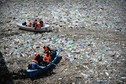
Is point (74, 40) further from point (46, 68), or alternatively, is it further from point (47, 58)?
point (46, 68)

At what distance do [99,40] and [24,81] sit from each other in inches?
349

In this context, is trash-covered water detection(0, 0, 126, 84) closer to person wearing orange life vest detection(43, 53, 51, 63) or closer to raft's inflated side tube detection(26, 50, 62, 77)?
raft's inflated side tube detection(26, 50, 62, 77)

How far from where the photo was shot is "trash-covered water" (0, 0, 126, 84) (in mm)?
14102

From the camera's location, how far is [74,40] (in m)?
19.5

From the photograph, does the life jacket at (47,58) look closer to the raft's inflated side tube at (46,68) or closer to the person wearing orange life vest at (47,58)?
the person wearing orange life vest at (47,58)


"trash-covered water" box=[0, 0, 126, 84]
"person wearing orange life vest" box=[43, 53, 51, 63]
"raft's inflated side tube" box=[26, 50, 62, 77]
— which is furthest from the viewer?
"person wearing orange life vest" box=[43, 53, 51, 63]

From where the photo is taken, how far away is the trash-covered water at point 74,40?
14102 millimetres

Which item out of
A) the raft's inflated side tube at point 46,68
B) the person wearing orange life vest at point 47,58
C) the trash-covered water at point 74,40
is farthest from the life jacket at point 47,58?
the trash-covered water at point 74,40

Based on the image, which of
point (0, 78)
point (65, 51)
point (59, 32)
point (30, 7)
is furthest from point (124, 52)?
point (30, 7)

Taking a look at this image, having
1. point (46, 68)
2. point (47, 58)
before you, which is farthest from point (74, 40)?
point (46, 68)

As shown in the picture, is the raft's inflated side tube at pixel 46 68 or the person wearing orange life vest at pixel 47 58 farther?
the person wearing orange life vest at pixel 47 58

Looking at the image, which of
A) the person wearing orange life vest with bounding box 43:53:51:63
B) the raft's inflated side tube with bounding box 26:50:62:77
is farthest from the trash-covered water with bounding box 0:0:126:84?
the person wearing orange life vest with bounding box 43:53:51:63

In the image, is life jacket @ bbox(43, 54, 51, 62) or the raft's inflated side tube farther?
life jacket @ bbox(43, 54, 51, 62)

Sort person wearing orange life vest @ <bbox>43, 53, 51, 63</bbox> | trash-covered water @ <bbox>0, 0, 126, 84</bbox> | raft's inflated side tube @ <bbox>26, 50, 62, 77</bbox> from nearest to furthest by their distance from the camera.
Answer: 1. raft's inflated side tube @ <bbox>26, 50, 62, 77</bbox>
2. trash-covered water @ <bbox>0, 0, 126, 84</bbox>
3. person wearing orange life vest @ <bbox>43, 53, 51, 63</bbox>
